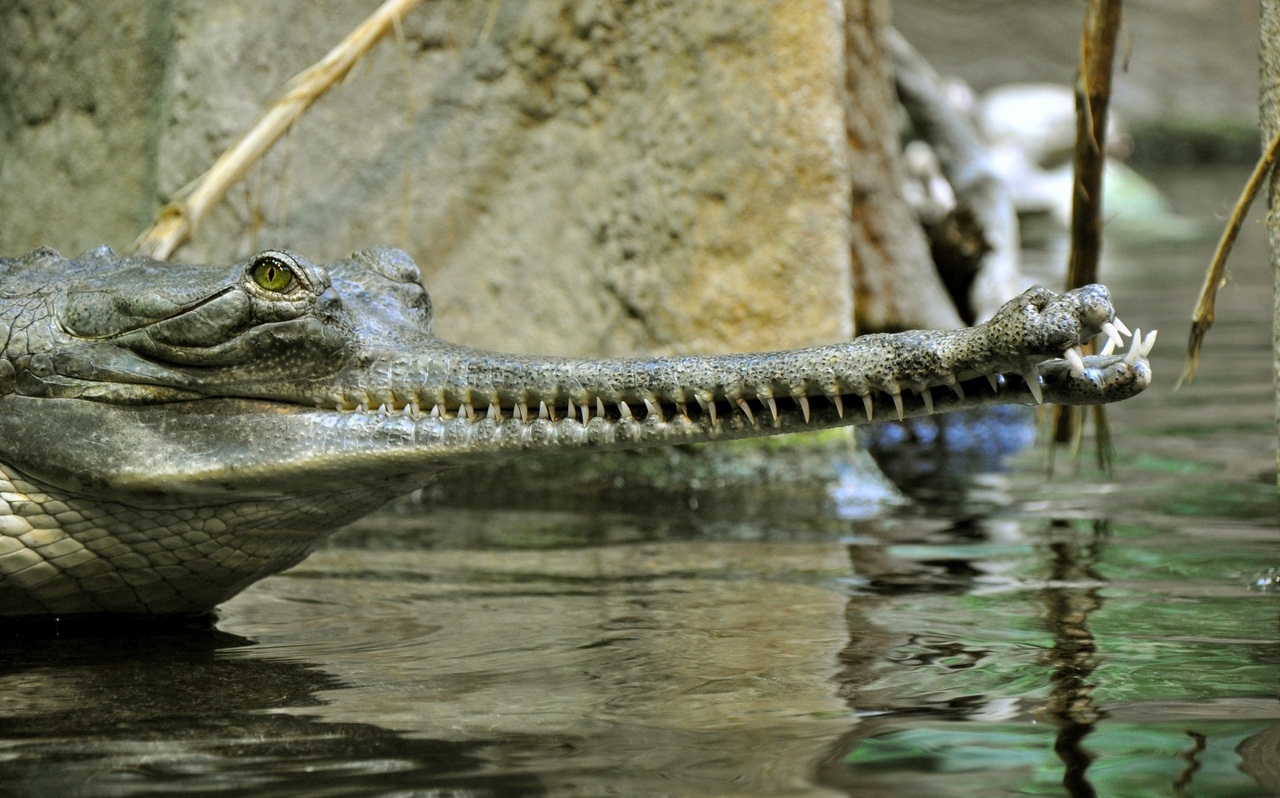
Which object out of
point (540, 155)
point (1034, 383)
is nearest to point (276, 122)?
point (540, 155)

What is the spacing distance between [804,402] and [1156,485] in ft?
9.05

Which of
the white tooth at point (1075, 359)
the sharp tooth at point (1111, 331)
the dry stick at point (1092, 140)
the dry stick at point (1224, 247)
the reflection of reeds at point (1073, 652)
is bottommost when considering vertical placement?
the reflection of reeds at point (1073, 652)

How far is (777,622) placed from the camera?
3244mm

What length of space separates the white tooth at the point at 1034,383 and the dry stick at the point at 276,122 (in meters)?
3.27

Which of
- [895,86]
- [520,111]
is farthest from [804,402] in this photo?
[895,86]

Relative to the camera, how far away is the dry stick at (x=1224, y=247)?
3219mm

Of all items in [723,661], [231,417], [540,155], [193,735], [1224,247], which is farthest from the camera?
[540,155]

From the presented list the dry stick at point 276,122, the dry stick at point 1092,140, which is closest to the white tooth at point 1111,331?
the dry stick at point 1092,140

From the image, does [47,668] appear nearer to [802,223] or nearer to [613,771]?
[613,771]

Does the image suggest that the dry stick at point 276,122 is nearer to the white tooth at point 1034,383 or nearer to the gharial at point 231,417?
the gharial at point 231,417

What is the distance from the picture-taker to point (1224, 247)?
10.8ft

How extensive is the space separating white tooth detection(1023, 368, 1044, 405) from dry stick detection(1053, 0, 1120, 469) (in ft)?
6.27

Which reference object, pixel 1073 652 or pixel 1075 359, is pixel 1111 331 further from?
pixel 1073 652

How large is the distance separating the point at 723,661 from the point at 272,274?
4.25 ft
